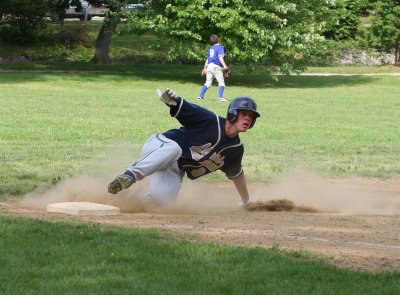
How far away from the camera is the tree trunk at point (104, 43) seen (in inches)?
1582

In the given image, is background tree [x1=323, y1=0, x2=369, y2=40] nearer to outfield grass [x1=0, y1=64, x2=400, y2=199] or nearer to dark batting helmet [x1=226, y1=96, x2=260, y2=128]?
outfield grass [x1=0, y1=64, x2=400, y2=199]

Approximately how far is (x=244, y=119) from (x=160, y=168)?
1055 millimetres

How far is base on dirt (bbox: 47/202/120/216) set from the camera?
918cm

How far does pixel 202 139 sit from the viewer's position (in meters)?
9.79

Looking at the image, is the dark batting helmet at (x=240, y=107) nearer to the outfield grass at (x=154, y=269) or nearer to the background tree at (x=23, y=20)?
the outfield grass at (x=154, y=269)

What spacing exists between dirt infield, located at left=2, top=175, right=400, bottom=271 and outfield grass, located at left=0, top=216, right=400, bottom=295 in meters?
0.46

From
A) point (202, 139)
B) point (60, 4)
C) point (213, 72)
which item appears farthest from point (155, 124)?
point (60, 4)

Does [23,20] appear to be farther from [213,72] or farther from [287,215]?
[287,215]

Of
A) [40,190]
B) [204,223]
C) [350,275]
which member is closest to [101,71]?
[40,190]

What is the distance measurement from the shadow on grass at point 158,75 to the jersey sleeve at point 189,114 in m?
24.3

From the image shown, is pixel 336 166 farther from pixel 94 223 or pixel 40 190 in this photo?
pixel 94 223

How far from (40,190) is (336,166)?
5220 millimetres

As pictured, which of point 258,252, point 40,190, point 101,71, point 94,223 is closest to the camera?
point 258,252

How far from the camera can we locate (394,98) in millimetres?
30422
